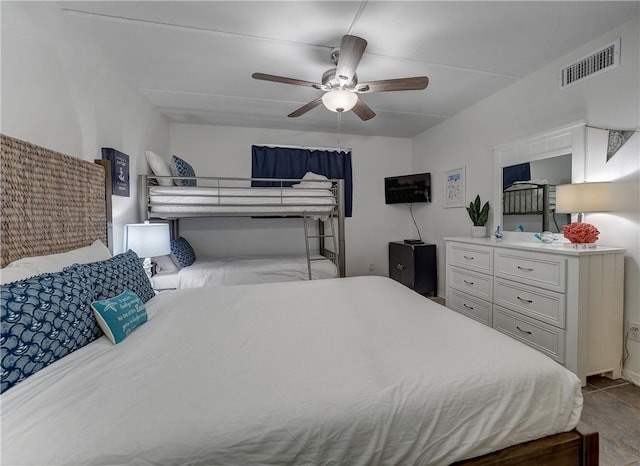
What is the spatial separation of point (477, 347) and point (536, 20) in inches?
88.9

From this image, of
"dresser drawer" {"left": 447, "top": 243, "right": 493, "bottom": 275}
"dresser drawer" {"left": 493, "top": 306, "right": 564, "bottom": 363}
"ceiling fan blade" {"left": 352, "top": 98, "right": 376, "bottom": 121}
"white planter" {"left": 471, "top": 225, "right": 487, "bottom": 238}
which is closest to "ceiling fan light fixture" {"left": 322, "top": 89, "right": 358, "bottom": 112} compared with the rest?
"ceiling fan blade" {"left": 352, "top": 98, "right": 376, "bottom": 121}

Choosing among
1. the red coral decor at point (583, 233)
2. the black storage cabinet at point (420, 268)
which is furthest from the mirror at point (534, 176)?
the black storage cabinet at point (420, 268)

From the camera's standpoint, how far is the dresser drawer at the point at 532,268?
6.16 ft

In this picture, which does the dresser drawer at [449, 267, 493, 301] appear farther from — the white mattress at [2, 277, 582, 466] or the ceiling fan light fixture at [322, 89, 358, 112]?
the ceiling fan light fixture at [322, 89, 358, 112]

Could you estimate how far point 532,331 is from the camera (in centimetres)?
207

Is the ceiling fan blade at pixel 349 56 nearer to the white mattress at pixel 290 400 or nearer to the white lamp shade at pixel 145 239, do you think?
the white mattress at pixel 290 400

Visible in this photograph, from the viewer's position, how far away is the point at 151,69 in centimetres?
242

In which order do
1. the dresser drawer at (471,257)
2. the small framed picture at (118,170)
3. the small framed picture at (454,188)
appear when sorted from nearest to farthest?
the small framed picture at (118,170) < the dresser drawer at (471,257) < the small framed picture at (454,188)

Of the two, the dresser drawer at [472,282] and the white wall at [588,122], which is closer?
the white wall at [588,122]

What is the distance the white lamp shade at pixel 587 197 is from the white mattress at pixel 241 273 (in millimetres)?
2131

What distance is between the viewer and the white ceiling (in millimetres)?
1749

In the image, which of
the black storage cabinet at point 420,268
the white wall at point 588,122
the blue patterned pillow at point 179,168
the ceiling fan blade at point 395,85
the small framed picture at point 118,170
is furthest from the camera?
the black storage cabinet at point 420,268

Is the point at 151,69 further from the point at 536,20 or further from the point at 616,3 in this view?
the point at 616,3

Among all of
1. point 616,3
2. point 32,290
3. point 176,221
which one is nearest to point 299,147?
point 176,221
